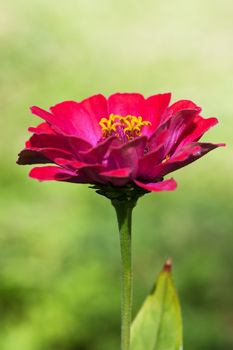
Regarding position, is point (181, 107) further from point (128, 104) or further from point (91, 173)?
point (91, 173)

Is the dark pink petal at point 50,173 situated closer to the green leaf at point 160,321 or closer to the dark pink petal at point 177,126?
the dark pink petal at point 177,126

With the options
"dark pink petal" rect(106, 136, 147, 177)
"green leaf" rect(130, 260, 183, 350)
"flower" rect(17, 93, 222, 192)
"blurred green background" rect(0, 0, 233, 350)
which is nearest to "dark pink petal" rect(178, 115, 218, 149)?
"flower" rect(17, 93, 222, 192)

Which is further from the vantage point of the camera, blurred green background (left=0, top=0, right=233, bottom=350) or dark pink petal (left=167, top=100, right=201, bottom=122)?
blurred green background (left=0, top=0, right=233, bottom=350)

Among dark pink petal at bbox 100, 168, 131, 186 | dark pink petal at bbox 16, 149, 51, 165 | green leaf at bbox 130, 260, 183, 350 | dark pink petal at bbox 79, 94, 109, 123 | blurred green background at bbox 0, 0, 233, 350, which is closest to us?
dark pink petal at bbox 100, 168, 131, 186

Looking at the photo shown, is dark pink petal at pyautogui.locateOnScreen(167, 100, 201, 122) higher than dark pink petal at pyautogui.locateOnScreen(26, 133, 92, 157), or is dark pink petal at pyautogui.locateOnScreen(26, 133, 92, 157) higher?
dark pink petal at pyautogui.locateOnScreen(167, 100, 201, 122)

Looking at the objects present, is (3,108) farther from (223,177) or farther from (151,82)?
(223,177)

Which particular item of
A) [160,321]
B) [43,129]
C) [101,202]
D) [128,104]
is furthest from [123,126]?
[101,202]

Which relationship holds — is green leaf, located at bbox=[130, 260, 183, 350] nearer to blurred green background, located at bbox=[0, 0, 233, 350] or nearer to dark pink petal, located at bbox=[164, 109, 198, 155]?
dark pink petal, located at bbox=[164, 109, 198, 155]
